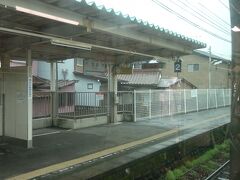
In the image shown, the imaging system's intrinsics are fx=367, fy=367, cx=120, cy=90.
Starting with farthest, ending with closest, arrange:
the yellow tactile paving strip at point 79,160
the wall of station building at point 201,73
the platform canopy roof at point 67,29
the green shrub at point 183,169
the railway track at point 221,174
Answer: the wall of station building at point 201,73 → the green shrub at point 183,169 → the railway track at point 221,174 → the platform canopy roof at point 67,29 → the yellow tactile paving strip at point 79,160

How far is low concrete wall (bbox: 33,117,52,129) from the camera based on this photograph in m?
14.1

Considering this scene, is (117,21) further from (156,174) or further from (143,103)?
(143,103)

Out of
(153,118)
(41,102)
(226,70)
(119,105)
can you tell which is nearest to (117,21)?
(41,102)

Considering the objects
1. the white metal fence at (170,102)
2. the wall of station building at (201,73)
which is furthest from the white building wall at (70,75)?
the wall of station building at (201,73)

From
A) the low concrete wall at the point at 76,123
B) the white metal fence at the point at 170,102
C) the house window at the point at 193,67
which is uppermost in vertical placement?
the house window at the point at 193,67

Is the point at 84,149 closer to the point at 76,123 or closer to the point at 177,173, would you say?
the point at 177,173

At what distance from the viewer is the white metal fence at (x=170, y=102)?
1865 cm

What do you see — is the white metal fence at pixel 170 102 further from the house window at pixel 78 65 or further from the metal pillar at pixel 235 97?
the metal pillar at pixel 235 97

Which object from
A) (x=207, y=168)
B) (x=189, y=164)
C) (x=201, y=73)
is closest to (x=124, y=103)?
(x=189, y=164)

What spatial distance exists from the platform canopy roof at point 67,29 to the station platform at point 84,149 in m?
2.83

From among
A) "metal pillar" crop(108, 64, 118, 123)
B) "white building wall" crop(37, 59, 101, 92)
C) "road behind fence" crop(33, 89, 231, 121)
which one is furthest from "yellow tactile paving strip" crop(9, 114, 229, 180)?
"white building wall" crop(37, 59, 101, 92)

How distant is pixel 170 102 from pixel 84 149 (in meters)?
12.3

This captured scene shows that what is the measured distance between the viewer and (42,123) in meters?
14.5

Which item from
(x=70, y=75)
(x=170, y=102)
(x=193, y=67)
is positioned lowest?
(x=170, y=102)
